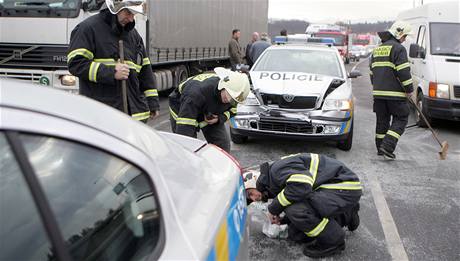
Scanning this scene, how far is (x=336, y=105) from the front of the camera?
6359 mm

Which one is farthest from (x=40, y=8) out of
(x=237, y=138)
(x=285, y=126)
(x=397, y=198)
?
(x=397, y=198)

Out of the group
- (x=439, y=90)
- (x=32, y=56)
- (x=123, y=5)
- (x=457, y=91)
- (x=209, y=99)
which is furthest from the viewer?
Answer: (x=439, y=90)

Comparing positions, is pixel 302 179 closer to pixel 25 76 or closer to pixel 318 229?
pixel 318 229

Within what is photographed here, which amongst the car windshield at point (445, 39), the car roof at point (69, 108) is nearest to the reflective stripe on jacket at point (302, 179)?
the car roof at point (69, 108)

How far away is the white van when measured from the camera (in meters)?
8.14

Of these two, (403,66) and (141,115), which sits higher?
(403,66)

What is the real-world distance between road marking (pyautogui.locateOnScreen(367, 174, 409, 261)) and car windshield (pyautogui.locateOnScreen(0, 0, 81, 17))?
4.36 m

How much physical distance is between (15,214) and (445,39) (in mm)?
9047

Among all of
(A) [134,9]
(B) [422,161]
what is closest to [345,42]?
(B) [422,161]

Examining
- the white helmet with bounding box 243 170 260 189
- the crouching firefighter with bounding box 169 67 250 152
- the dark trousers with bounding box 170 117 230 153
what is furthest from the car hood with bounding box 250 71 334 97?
the white helmet with bounding box 243 170 260 189

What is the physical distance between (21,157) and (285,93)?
5.36 meters

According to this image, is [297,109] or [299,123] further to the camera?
[297,109]

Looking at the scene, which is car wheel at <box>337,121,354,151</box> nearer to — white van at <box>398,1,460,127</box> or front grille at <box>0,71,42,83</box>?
white van at <box>398,1,460,127</box>

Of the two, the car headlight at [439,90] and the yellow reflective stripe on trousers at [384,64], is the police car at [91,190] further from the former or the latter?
the car headlight at [439,90]
